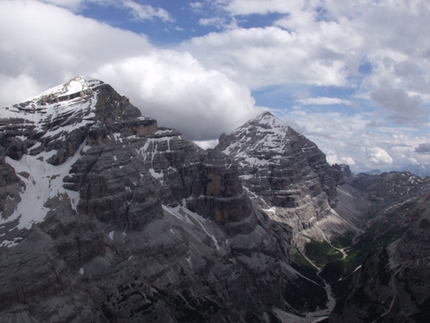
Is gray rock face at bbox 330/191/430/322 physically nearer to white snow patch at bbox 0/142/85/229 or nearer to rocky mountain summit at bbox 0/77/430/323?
rocky mountain summit at bbox 0/77/430/323

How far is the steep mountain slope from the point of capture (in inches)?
4424

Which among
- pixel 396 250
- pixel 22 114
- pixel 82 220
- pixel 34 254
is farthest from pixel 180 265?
pixel 22 114

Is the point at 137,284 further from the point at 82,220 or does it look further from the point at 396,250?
the point at 396,250

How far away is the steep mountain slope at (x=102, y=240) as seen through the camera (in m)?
112

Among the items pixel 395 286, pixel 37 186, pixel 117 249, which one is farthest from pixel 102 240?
pixel 395 286

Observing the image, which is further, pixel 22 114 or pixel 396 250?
pixel 22 114

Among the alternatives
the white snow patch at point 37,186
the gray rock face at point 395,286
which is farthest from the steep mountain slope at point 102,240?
the gray rock face at point 395,286

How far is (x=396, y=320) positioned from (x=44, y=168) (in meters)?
143

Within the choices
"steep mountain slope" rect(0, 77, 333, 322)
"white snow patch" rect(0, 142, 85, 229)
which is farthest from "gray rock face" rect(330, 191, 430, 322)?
"white snow patch" rect(0, 142, 85, 229)

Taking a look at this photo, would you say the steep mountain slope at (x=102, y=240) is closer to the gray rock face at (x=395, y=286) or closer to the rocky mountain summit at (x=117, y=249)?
the rocky mountain summit at (x=117, y=249)

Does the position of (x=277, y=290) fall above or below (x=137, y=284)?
below

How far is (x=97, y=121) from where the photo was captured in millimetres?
182500

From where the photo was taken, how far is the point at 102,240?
442 feet

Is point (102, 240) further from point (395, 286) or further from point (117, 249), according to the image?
point (395, 286)
